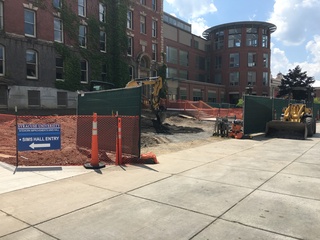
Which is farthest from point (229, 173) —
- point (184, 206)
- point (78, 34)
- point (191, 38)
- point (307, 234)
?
point (191, 38)

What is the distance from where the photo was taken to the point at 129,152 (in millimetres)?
9203

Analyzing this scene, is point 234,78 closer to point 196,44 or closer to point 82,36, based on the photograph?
point 196,44

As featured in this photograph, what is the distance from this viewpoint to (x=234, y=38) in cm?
6931

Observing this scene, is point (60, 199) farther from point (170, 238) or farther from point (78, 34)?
point (78, 34)

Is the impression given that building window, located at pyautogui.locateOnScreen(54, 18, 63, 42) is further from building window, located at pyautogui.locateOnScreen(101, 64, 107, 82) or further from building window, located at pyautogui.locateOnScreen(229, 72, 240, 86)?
building window, located at pyautogui.locateOnScreen(229, 72, 240, 86)

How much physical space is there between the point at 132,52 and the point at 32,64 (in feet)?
49.3

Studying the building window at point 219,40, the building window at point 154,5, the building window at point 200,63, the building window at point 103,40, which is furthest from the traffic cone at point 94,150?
the building window at point 219,40

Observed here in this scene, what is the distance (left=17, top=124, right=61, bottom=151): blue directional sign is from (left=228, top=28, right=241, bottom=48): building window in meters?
66.1

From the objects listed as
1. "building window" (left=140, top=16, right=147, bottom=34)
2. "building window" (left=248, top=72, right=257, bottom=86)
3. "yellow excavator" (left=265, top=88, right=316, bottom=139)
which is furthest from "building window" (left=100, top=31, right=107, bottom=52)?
"building window" (left=248, top=72, right=257, bottom=86)

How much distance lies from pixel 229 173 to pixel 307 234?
3.64 metres

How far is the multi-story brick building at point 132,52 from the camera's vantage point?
88.4ft

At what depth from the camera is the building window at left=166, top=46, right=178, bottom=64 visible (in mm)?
60750

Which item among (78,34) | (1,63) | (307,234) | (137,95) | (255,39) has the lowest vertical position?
(307,234)

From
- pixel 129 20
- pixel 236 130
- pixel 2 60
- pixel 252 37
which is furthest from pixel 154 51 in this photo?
pixel 252 37
